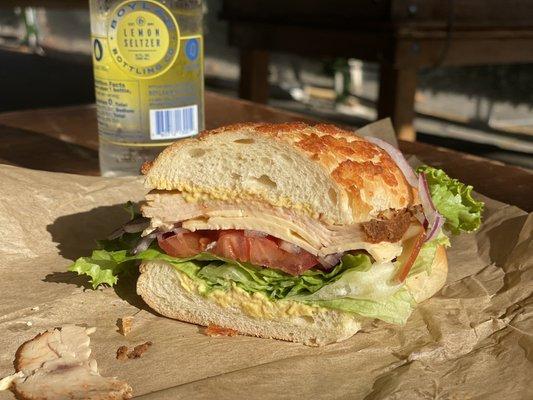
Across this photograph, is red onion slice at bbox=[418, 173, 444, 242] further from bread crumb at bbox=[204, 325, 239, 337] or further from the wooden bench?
the wooden bench

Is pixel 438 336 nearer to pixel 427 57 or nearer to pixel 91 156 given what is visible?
pixel 91 156

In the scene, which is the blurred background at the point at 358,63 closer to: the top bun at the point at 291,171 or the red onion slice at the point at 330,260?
the top bun at the point at 291,171

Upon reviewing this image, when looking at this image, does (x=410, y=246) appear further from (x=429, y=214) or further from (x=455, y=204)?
(x=455, y=204)

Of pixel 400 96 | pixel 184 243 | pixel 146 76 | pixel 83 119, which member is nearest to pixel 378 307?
pixel 184 243

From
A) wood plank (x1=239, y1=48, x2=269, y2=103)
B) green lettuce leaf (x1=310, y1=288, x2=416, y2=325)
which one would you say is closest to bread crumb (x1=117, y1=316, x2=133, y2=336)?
green lettuce leaf (x1=310, y1=288, x2=416, y2=325)

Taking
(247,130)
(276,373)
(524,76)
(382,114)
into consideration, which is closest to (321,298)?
(276,373)

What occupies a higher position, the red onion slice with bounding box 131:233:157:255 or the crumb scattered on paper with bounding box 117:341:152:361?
the red onion slice with bounding box 131:233:157:255

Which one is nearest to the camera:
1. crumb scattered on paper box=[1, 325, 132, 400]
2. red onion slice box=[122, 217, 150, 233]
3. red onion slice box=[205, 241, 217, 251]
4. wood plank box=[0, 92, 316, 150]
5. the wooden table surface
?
crumb scattered on paper box=[1, 325, 132, 400]
